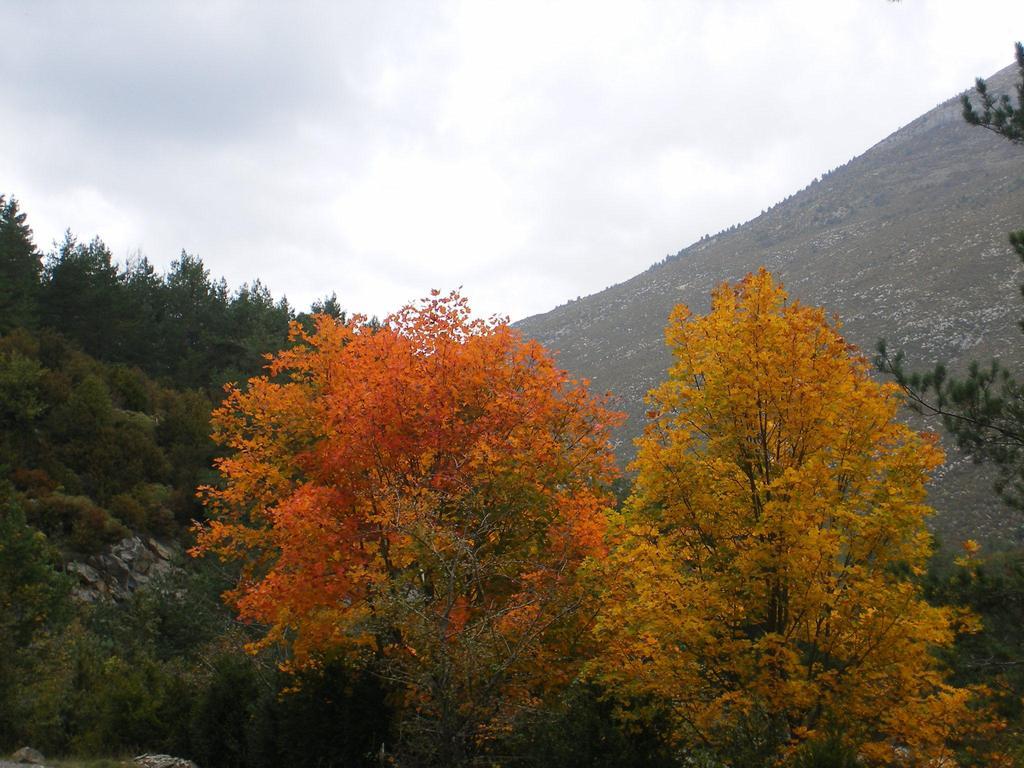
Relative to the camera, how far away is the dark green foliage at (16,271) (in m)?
36.3

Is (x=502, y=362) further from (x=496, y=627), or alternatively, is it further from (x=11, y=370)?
(x=11, y=370)

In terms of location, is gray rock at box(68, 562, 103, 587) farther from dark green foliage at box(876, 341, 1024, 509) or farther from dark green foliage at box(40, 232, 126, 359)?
dark green foliage at box(876, 341, 1024, 509)

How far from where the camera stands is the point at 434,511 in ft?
34.6

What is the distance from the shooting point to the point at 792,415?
380 inches

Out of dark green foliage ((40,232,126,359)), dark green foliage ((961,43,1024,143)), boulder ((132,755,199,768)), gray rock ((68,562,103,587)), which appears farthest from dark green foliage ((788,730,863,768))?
dark green foliage ((40,232,126,359))

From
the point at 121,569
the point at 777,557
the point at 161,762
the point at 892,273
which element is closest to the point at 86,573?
the point at 121,569

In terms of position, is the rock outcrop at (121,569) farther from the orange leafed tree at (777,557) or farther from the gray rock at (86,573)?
the orange leafed tree at (777,557)

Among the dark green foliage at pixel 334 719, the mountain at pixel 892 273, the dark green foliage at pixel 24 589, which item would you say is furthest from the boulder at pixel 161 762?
the mountain at pixel 892 273

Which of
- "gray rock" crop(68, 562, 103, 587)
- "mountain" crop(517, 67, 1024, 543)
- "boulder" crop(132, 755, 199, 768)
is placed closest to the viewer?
"boulder" crop(132, 755, 199, 768)

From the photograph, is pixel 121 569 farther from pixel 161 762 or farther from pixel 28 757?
pixel 161 762

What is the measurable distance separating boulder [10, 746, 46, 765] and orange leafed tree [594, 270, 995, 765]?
9.93 metres

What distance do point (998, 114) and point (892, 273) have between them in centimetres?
6261

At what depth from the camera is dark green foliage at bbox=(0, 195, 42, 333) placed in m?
36.3

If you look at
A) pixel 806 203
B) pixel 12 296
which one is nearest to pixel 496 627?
pixel 12 296
